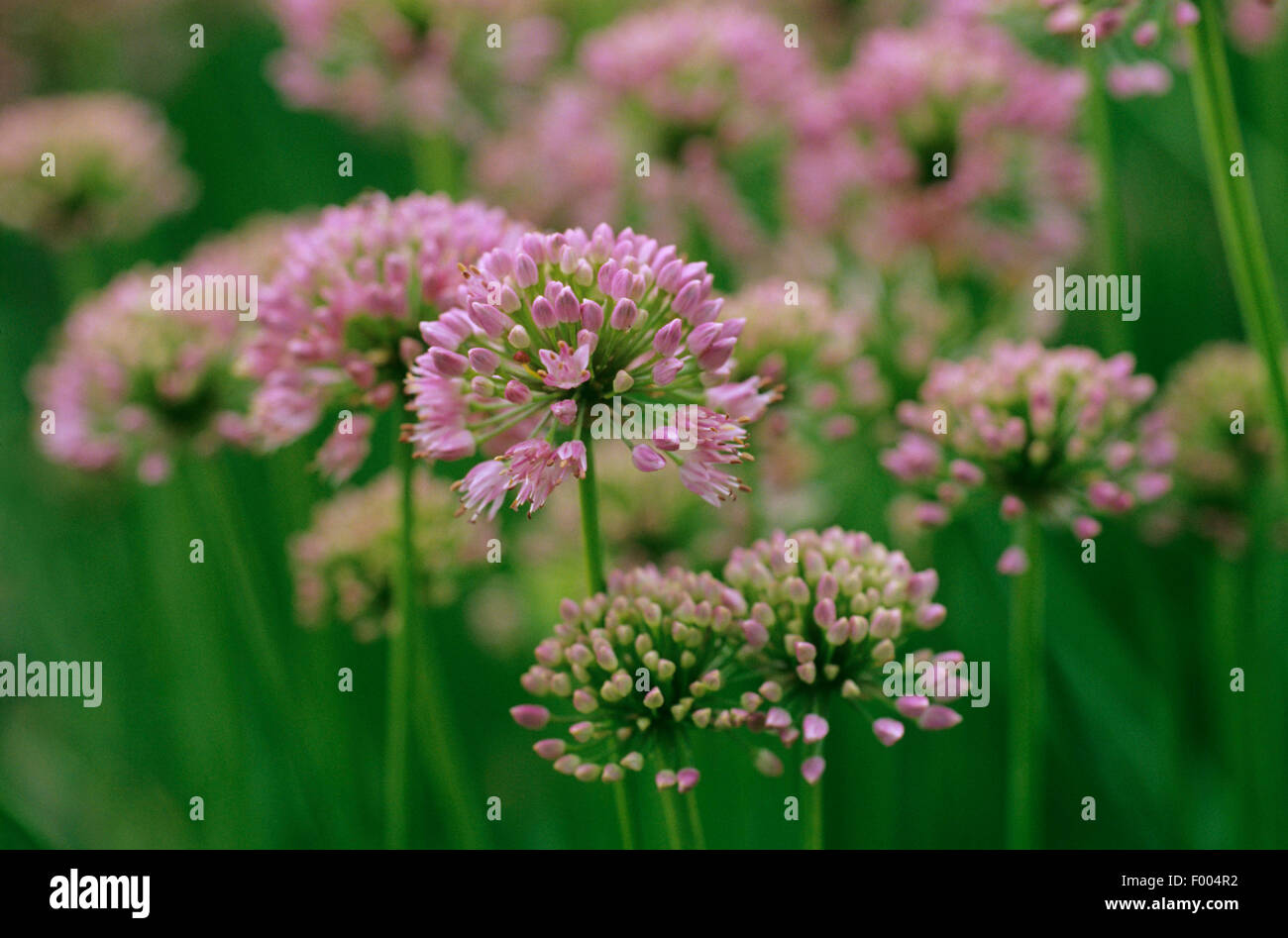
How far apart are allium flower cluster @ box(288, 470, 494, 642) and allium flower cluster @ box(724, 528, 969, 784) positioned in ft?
2.74

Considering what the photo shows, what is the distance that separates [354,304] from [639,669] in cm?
69

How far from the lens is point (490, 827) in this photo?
2828 mm

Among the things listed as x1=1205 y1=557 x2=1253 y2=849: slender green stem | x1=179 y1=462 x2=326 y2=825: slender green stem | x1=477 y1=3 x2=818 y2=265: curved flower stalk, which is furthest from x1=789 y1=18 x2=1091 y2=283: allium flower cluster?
x1=179 y1=462 x2=326 y2=825: slender green stem

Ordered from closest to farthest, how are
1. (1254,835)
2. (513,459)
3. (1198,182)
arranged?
(513,459) → (1254,835) → (1198,182)

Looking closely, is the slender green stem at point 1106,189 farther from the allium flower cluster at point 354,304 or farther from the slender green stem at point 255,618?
the slender green stem at point 255,618

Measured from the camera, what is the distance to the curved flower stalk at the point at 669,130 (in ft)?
9.17

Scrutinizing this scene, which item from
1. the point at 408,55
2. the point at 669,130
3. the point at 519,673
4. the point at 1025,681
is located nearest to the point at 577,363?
the point at 1025,681

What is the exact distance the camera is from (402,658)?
5.67ft

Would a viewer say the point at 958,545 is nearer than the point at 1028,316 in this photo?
No

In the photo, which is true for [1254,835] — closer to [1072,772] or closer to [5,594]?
[1072,772]

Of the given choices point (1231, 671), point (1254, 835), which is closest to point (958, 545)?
point (1231, 671)

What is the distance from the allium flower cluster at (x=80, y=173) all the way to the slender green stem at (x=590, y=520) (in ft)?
7.33

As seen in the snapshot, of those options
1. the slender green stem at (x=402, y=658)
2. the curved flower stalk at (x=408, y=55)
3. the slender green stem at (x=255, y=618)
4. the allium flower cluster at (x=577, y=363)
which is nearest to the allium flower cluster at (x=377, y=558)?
the slender green stem at (x=255, y=618)
